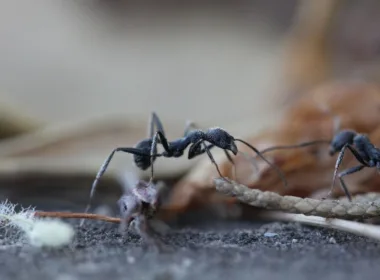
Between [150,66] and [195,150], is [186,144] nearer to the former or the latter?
[195,150]

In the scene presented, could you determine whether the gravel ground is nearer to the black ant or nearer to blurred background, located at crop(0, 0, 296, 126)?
the black ant

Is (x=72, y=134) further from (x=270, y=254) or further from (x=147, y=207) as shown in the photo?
(x=270, y=254)

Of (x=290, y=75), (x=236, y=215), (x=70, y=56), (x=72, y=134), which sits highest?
(x=70, y=56)

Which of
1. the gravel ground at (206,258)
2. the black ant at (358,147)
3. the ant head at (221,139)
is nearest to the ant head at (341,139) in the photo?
the black ant at (358,147)

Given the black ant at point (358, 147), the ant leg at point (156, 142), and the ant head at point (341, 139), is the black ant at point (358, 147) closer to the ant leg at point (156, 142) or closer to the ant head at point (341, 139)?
the ant head at point (341, 139)

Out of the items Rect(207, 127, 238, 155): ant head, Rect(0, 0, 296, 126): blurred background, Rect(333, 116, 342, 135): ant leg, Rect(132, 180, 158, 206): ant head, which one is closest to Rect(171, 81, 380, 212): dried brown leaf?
Rect(333, 116, 342, 135): ant leg

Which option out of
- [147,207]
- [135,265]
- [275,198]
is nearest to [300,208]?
[275,198]
